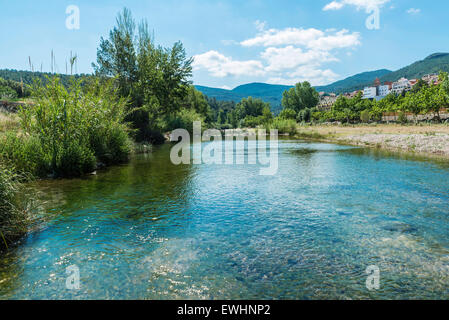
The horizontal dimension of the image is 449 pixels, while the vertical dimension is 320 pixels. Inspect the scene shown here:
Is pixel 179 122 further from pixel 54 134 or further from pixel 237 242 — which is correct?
pixel 237 242

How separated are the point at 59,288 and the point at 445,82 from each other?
6905cm

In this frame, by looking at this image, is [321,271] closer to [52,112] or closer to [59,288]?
[59,288]

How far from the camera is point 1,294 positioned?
174 inches

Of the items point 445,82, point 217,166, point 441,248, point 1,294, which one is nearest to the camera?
point 1,294

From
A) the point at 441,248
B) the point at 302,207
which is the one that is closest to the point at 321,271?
the point at 441,248

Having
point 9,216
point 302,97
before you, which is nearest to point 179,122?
point 9,216

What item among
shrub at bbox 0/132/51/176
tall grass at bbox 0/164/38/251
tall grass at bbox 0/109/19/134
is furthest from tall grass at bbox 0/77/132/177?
tall grass at bbox 0/164/38/251

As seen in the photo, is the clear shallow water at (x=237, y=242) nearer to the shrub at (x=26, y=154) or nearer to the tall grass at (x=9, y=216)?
the tall grass at (x=9, y=216)
